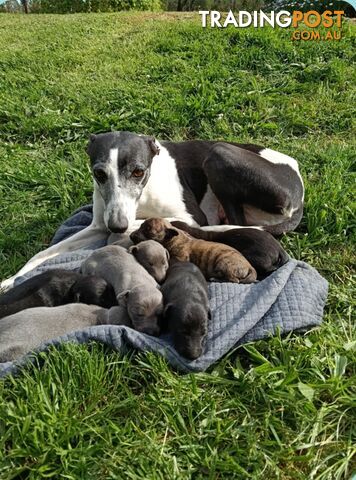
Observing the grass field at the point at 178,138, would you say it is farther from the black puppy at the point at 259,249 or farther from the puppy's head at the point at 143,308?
the black puppy at the point at 259,249

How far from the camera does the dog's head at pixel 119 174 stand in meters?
3.79

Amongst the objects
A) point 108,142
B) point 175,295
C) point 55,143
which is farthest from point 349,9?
point 175,295

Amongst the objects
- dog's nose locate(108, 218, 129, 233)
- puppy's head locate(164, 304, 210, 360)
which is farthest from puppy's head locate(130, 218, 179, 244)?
puppy's head locate(164, 304, 210, 360)

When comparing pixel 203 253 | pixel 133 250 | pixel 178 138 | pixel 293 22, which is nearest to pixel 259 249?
pixel 203 253

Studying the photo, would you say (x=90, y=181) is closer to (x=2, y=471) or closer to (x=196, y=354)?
(x=196, y=354)

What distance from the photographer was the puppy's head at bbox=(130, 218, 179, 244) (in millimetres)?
3652

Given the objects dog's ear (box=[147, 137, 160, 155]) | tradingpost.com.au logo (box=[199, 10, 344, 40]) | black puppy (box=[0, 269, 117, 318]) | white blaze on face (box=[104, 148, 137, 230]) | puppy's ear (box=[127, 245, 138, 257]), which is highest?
tradingpost.com.au logo (box=[199, 10, 344, 40])

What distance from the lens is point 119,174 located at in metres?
3.90

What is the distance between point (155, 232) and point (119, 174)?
1.88 feet

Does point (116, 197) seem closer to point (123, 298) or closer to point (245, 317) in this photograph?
point (123, 298)

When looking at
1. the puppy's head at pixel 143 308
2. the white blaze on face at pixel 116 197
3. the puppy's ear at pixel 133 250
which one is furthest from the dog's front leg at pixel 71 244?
the puppy's head at pixel 143 308

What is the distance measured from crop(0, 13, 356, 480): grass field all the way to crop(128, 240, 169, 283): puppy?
740 millimetres

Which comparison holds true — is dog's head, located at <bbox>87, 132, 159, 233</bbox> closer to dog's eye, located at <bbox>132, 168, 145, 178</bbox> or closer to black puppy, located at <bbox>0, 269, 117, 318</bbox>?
dog's eye, located at <bbox>132, 168, 145, 178</bbox>

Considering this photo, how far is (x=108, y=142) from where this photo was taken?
398 cm
